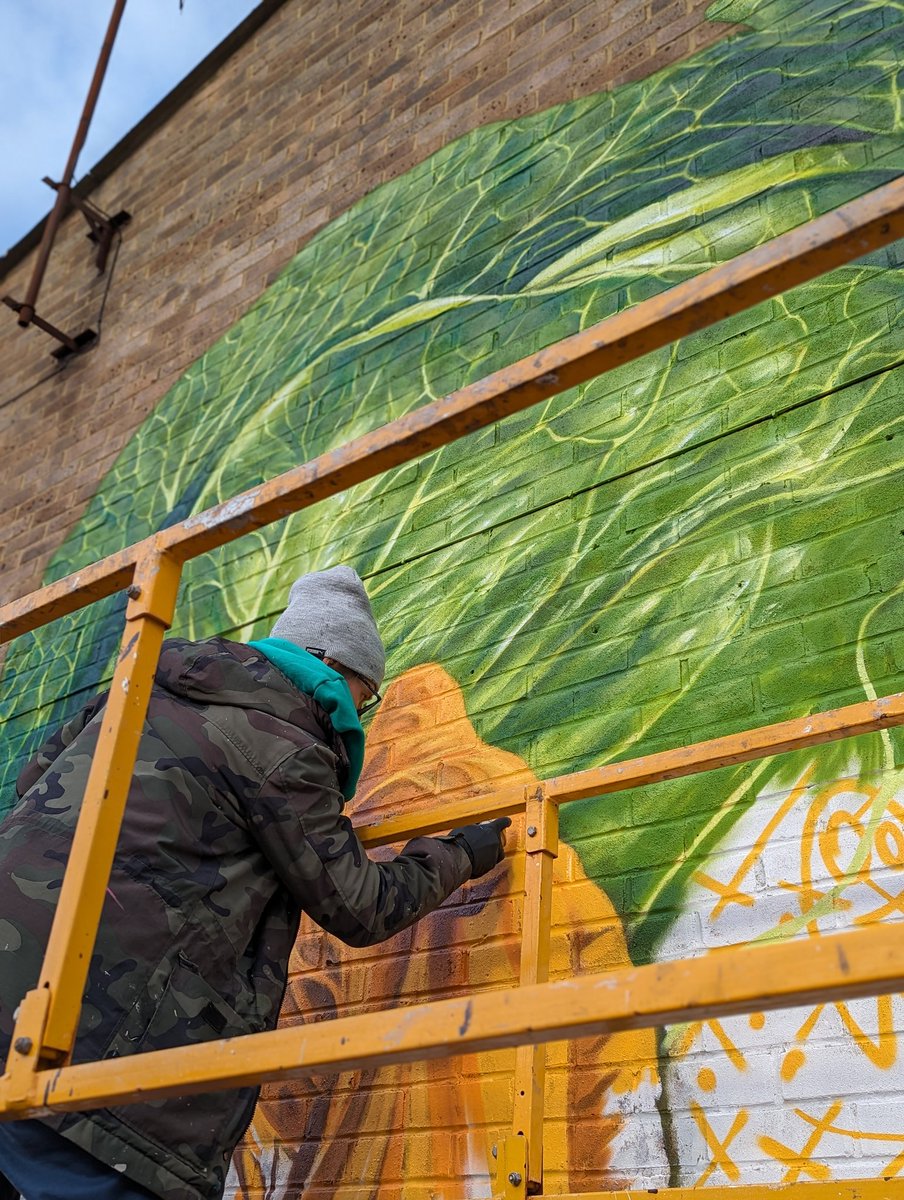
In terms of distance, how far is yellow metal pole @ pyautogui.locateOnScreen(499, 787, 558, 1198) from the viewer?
192 centimetres

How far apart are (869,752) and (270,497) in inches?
49.8

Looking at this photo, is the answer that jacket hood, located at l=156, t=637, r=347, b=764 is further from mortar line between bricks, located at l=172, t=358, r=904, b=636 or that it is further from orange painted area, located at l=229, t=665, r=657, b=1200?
mortar line between bricks, located at l=172, t=358, r=904, b=636

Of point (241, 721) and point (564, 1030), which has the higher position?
point (241, 721)

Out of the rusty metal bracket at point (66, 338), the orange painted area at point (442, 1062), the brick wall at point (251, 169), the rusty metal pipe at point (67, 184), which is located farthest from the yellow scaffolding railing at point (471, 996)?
the rusty metal pipe at point (67, 184)

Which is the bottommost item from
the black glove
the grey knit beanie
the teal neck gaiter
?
the black glove

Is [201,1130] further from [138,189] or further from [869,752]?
[138,189]

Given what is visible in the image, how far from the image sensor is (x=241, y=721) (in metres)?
2.07

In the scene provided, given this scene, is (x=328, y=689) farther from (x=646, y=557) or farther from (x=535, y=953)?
(x=646, y=557)

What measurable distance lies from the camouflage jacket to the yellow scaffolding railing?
29 centimetres

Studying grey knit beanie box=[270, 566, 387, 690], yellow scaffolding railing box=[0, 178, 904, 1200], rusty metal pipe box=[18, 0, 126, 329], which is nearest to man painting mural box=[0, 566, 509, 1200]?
grey knit beanie box=[270, 566, 387, 690]

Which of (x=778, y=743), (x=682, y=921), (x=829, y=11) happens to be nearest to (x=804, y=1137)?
(x=682, y=921)

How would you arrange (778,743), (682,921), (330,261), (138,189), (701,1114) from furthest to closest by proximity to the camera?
(138,189) → (330,261) → (682,921) → (701,1114) → (778,743)

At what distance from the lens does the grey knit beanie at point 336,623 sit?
7.93ft

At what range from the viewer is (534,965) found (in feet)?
6.85
